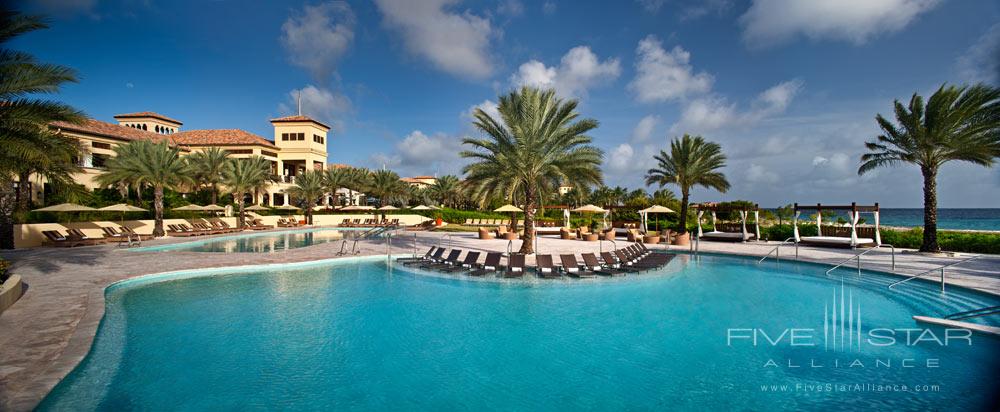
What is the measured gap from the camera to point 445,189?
56.9 meters

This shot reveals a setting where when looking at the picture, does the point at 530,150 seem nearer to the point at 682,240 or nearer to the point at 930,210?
the point at 682,240

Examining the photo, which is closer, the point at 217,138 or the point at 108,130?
the point at 108,130

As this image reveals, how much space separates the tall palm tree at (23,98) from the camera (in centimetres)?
909

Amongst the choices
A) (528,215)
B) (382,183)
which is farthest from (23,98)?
(382,183)

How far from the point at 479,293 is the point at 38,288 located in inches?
401

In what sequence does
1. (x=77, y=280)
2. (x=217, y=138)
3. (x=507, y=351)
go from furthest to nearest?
(x=217, y=138) < (x=77, y=280) < (x=507, y=351)

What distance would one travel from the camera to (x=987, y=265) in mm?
14125

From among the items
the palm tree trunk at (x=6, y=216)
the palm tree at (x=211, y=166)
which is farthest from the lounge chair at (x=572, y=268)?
the palm tree at (x=211, y=166)

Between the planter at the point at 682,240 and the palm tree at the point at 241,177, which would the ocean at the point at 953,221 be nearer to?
the planter at the point at 682,240

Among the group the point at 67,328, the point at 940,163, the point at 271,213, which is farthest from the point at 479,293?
the point at 271,213

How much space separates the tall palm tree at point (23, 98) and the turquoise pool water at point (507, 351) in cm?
380

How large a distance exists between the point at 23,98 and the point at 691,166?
2702cm

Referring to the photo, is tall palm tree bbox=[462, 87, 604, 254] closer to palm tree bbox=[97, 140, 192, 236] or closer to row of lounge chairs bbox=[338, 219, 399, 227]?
palm tree bbox=[97, 140, 192, 236]

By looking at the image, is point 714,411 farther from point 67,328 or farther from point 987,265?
point 987,265
